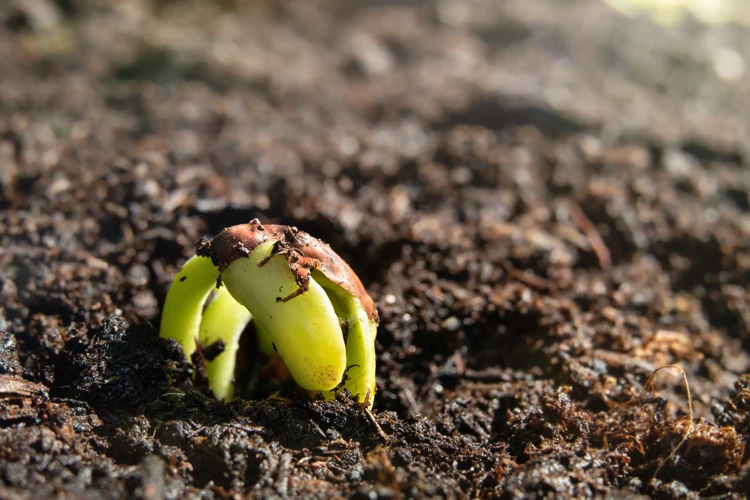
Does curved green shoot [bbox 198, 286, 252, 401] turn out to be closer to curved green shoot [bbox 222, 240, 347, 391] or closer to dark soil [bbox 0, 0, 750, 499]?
dark soil [bbox 0, 0, 750, 499]

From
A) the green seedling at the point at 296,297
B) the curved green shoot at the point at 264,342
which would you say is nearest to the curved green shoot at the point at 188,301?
the green seedling at the point at 296,297

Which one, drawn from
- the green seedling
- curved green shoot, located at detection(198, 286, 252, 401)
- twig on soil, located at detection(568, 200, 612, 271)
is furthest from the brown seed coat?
twig on soil, located at detection(568, 200, 612, 271)

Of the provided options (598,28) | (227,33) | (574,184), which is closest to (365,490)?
(574,184)

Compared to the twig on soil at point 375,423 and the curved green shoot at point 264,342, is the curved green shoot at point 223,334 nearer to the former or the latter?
the curved green shoot at point 264,342

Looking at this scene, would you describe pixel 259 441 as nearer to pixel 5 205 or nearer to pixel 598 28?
pixel 5 205

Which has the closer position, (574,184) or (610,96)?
(574,184)

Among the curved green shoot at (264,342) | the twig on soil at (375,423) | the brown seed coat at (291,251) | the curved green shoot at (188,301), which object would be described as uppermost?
the brown seed coat at (291,251)

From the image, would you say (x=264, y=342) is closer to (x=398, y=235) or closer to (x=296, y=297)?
(x=296, y=297)
